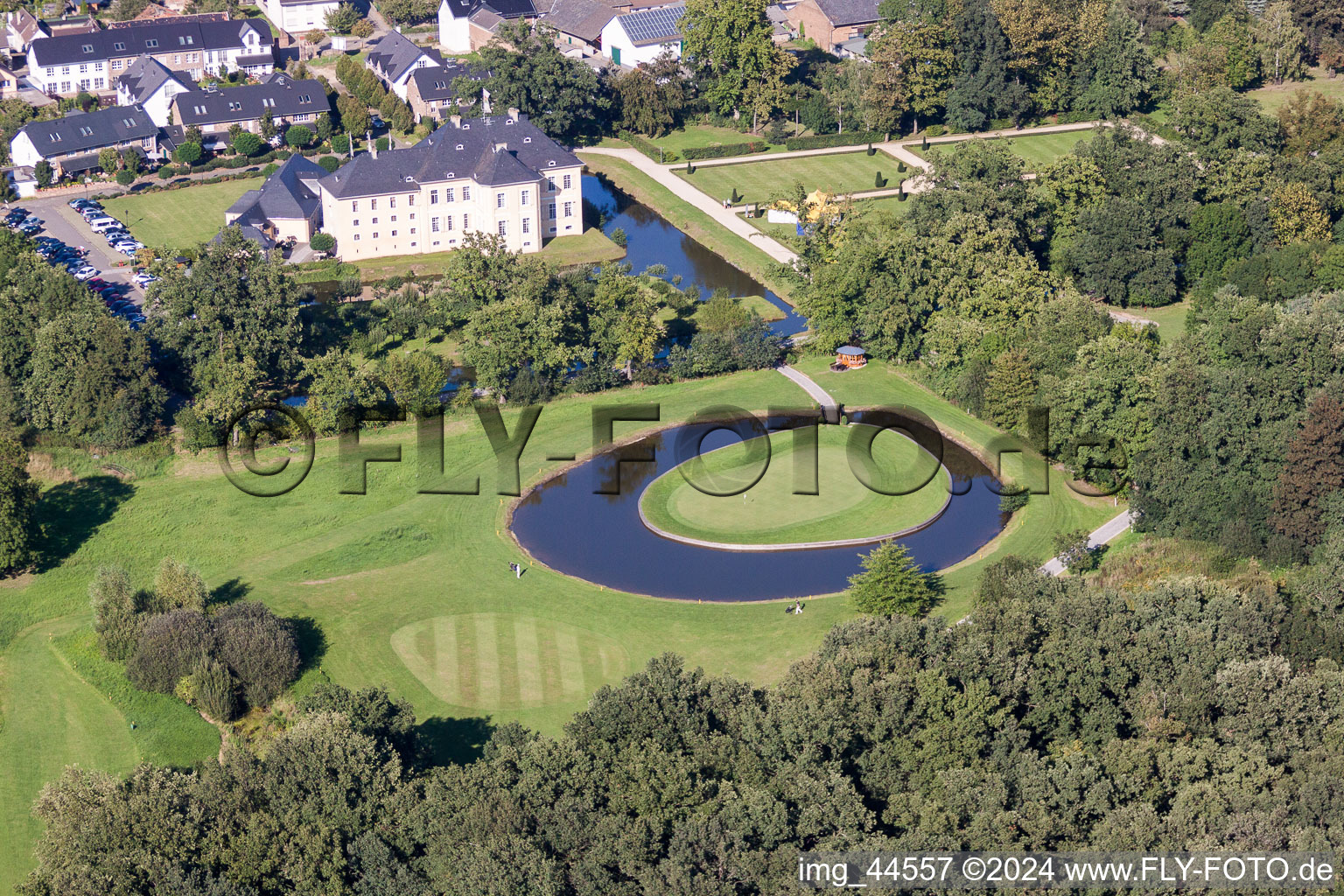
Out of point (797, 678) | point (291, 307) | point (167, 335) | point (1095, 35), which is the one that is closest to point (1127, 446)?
point (797, 678)

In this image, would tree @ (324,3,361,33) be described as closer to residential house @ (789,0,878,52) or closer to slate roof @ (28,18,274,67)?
slate roof @ (28,18,274,67)

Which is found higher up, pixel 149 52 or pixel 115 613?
pixel 149 52

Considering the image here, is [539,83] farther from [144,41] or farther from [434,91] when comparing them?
[144,41]

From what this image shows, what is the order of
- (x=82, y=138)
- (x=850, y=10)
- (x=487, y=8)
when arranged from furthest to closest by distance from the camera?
1. (x=487, y=8)
2. (x=850, y=10)
3. (x=82, y=138)

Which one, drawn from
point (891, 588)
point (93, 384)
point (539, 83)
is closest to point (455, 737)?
point (891, 588)

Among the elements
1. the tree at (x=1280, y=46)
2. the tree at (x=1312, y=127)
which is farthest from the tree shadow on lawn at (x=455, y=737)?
the tree at (x=1280, y=46)

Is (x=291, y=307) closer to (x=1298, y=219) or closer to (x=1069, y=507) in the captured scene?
(x=1069, y=507)
